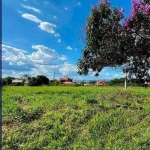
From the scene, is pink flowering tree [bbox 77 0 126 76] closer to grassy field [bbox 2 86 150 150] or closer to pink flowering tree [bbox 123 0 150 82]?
pink flowering tree [bbox 123 0 150 82]

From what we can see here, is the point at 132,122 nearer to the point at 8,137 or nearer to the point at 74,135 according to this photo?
the point at 74,135

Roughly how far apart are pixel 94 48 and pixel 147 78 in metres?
1.42

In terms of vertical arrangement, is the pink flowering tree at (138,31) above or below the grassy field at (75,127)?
above

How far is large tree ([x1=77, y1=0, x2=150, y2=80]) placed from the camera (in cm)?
516

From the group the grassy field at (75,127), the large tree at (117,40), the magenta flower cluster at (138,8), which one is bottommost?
the grassy field at (75,127)

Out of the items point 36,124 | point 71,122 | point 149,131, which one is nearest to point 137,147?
point 149,131

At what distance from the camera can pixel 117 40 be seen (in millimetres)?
5344

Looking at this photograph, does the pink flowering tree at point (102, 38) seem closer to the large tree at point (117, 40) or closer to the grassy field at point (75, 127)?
the large tree at point (117, 40)

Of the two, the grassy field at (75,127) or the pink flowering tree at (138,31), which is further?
the pink flowering tree at (138,31)

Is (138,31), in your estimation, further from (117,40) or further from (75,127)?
(75,127)

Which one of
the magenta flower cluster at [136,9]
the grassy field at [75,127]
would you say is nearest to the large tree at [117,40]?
the magenta flower cluster at [136,9]

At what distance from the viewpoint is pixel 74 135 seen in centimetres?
443

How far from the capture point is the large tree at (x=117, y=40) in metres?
5.16

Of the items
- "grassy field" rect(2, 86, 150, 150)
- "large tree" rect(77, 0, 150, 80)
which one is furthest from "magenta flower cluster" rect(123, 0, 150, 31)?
"grassy field" rect(2, 86, 150, 150)
